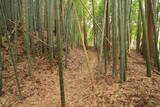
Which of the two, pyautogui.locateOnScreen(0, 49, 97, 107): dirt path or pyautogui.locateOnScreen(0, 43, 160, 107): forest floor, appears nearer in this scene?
pyautogui.locateOnScreen(0, 43, 160, 107): forest floor

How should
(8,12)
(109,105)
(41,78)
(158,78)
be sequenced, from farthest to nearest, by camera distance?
1. (8,12)
2. (41,78)
3. (158,78)
4. (109,105)

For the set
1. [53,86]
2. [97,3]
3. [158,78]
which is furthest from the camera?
[97,3]

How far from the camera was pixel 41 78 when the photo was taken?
4246mm

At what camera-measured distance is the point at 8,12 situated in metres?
5.61

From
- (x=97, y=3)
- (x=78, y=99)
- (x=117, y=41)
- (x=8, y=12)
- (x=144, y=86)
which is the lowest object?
(x=78, y=99)

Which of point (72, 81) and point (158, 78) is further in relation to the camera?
point (72, 81)

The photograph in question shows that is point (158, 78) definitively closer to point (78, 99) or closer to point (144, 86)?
point (144, 86)

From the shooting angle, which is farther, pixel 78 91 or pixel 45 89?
pixel 45 89

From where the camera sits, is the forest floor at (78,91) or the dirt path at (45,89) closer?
the forest floor at (78,91)

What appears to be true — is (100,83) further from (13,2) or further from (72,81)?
(13,2)

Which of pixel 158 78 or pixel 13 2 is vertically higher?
pixel 13 2

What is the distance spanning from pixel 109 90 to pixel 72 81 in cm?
143

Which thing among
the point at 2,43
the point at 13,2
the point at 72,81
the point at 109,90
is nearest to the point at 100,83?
the point at 109,90

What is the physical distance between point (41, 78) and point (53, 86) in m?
0.54
